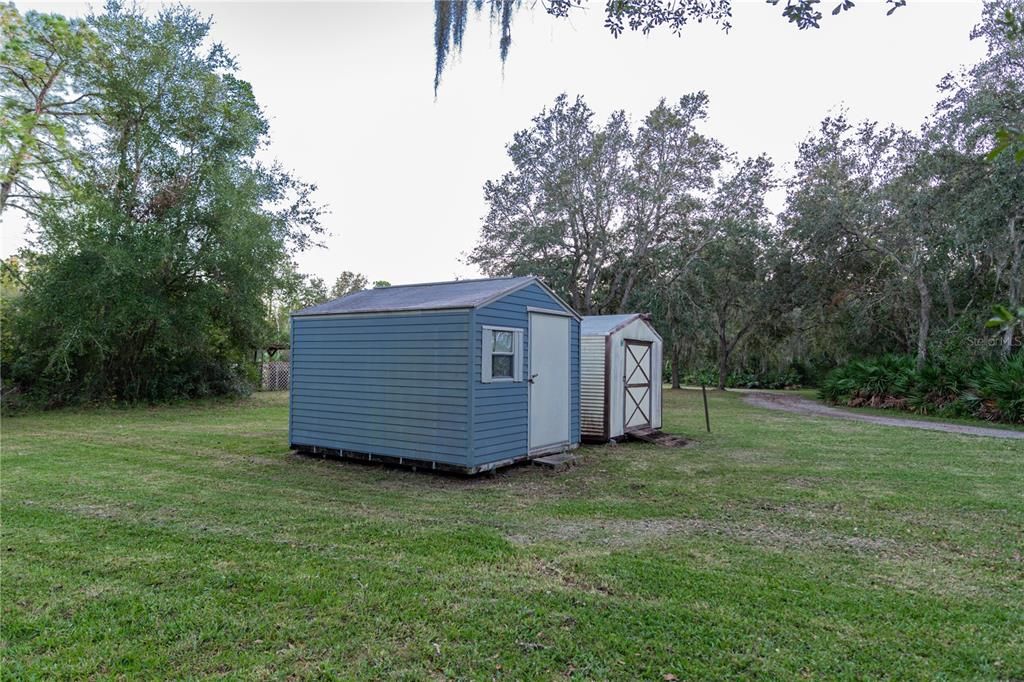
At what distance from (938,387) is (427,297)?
13.0m

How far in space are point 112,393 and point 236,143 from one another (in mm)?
7098

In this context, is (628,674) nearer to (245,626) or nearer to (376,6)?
(245,626)

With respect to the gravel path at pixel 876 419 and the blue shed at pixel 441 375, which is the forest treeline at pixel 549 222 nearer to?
the gravel path at pixel 876 419

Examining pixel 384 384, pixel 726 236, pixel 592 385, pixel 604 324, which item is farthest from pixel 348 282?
pixel 384 384

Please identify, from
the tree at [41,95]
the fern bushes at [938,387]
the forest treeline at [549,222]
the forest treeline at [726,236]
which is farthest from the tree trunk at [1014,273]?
the tree at [41,95]

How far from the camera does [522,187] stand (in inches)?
824

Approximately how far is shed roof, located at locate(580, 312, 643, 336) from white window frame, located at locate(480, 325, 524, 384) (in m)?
2.29

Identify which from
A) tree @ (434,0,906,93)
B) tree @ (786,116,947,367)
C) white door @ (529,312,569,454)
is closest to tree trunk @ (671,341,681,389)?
tree @ (786,116,947,367)

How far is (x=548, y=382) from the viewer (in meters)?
7.66

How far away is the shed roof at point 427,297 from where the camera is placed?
673cm

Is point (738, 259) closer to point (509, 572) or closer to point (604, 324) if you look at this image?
point (604, 324)

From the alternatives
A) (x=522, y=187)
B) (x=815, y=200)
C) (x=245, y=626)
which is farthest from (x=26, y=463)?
(x=815, y=200)

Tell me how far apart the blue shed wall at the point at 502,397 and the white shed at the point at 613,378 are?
1.77 m

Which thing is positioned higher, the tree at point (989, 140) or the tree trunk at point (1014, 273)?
the tree at point (989, 140)
